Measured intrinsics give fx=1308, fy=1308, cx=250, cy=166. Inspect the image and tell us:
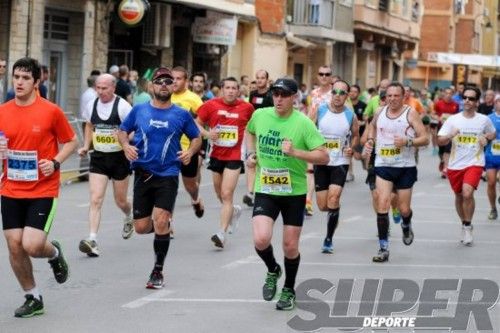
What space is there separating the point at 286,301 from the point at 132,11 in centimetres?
2016

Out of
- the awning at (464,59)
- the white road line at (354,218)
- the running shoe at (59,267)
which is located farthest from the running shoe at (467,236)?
the awning at (464,59)

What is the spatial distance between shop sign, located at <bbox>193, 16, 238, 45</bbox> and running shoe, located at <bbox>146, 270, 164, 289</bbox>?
25.6m

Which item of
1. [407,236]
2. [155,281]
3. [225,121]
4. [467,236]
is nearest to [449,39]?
[467,236]

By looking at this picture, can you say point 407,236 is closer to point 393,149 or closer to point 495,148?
point 393,149

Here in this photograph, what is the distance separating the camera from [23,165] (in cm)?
951

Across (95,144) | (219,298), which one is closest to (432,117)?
(95,144)

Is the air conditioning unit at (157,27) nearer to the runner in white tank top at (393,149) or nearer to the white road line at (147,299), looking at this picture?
the runner in white tank top at (393,149)

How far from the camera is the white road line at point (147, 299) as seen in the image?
10.1 meters

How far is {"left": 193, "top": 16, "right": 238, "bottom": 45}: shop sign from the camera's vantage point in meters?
36.2

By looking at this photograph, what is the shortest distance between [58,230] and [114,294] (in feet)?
15.9

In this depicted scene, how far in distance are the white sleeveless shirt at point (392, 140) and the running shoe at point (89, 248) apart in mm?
3027

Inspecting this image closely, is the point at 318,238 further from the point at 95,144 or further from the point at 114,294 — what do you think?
the point at 114,294

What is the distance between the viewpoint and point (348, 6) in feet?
161

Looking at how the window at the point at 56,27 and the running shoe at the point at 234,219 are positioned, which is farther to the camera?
the window at the point at 56,27
